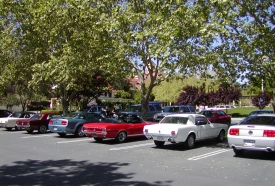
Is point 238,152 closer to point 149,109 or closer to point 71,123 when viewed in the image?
point 71,123

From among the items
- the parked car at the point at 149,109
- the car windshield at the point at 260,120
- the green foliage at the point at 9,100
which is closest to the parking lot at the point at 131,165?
the car windshield at the point at 260,120

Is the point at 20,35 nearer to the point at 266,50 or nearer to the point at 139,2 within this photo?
the point at 139,2

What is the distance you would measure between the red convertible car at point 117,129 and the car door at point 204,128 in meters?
Answer: 3.38

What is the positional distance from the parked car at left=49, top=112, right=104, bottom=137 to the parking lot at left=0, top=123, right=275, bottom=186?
9.70ft

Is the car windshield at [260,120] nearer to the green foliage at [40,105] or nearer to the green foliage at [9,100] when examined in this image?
the green foliage at [9,100]

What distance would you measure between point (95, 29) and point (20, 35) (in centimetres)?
877

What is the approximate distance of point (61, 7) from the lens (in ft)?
70.7

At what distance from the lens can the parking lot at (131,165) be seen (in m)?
8.29

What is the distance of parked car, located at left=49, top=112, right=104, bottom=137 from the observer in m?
17.9

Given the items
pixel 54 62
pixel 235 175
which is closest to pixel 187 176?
pixel 235 175

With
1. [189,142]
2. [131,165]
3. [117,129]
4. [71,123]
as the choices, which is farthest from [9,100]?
[131,165]

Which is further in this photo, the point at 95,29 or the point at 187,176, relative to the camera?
the point at 95,29

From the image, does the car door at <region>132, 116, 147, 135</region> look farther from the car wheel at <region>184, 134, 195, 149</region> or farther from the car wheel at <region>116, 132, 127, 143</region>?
A: the car wheel at <region>184, 134, 195, 149</region>

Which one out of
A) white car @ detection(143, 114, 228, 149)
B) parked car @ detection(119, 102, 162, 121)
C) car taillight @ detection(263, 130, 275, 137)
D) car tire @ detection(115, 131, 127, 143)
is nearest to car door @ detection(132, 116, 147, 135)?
car tire @ detection(115, 131, 127, 143)
